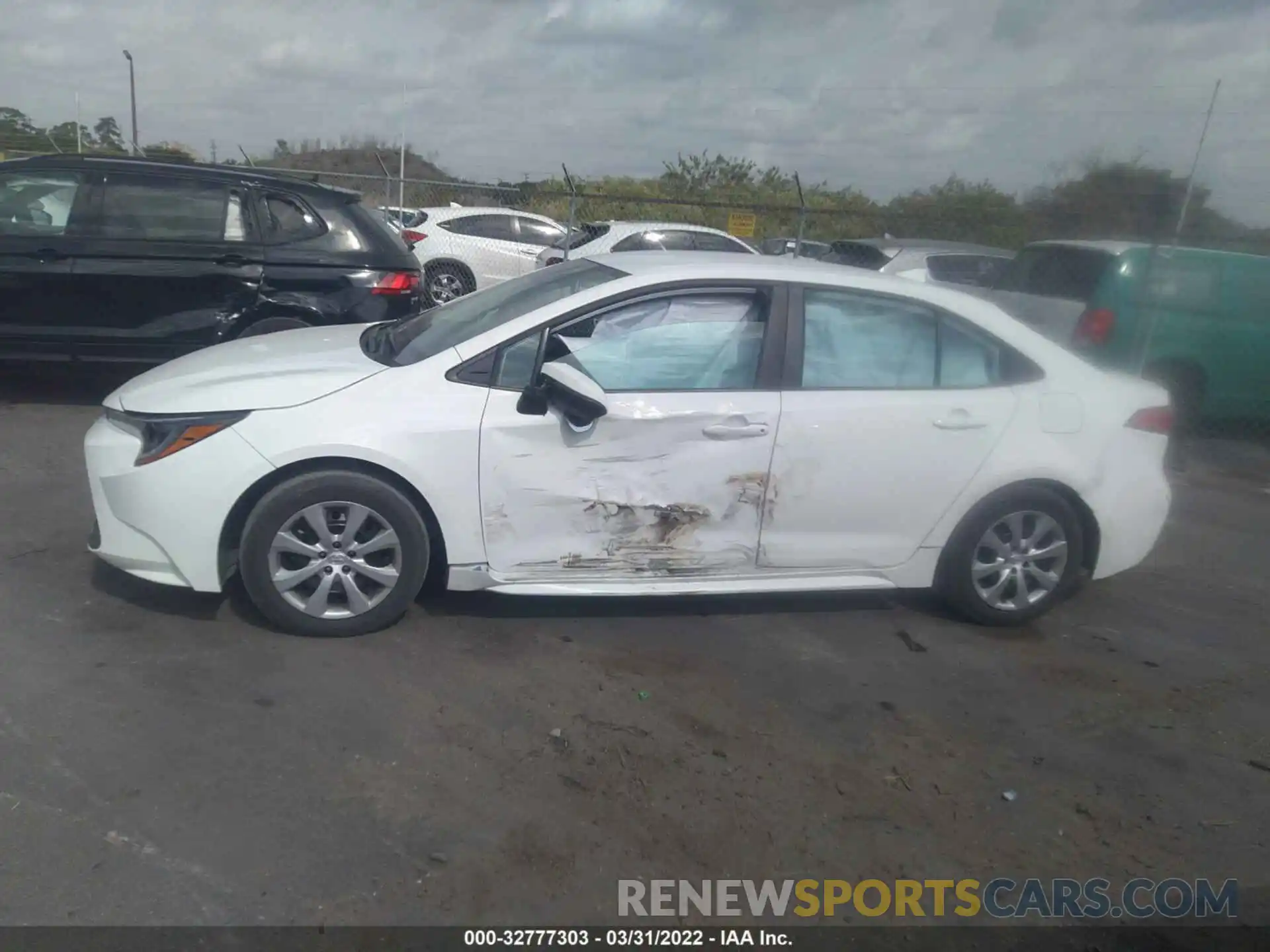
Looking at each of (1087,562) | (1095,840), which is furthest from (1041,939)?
(1087,562)

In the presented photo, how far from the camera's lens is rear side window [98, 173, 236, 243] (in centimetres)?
744

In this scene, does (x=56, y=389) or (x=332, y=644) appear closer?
(x=332, y=644)

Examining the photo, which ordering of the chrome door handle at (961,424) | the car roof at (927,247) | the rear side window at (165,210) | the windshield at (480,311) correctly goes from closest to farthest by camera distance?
the windshield at (480,311) → the chrome door handle at (961,424) → the rear side window at (165,210) → the car roof at (927,247)

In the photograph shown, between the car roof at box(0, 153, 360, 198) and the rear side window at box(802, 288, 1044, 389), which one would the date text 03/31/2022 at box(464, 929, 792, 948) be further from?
the car roof at box(0, 153, 360, 198)

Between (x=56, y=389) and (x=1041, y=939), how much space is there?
800cm

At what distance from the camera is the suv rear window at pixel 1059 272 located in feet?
27.8

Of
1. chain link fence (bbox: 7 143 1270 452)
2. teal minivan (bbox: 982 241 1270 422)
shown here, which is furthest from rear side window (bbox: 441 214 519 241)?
teal minivan (bbox: 982 241 1270 422)

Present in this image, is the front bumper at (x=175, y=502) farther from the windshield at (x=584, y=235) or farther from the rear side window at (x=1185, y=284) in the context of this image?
the windshield at (x=584, y=235)

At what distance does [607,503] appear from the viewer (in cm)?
449

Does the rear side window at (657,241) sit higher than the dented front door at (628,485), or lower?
higher

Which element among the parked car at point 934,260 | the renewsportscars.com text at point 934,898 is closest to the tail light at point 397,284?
the parked car at point 934,260

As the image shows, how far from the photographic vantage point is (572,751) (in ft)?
12.3

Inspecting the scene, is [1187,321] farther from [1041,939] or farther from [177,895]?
[177,895]

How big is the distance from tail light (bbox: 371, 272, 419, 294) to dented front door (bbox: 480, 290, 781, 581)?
143 inches
